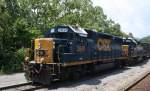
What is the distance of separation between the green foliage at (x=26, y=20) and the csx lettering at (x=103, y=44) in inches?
290

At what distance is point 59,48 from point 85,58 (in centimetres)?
323

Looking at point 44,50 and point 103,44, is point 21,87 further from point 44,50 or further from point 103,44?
point 103,44

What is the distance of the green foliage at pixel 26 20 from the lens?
1075 inches

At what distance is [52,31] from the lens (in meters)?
18.4

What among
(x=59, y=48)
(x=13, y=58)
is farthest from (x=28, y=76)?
(x=13, y=58)

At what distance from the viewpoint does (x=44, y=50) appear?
56.1ft

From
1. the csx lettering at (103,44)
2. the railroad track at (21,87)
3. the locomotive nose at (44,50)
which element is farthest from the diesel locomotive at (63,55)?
the railroad track at (21,87)

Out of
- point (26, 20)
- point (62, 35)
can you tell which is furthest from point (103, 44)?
point (26, 20)

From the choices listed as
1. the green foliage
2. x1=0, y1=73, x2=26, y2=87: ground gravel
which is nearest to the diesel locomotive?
x1=0, y1=73, x2=26, y2=87: ground gravel

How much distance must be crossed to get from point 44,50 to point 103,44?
7621 mm

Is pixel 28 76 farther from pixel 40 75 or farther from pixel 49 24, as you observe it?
pixel 49 24

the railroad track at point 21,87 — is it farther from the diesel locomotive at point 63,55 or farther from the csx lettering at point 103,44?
the csx lettering at point 103,44

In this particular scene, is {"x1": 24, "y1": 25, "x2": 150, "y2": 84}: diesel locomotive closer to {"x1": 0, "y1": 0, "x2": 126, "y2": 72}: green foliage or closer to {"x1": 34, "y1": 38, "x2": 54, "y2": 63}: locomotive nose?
{"x1": 34, "y1": 38, "x2": 54, "y2": 63}: locomotive nose

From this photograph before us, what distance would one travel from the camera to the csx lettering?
22559 mm
